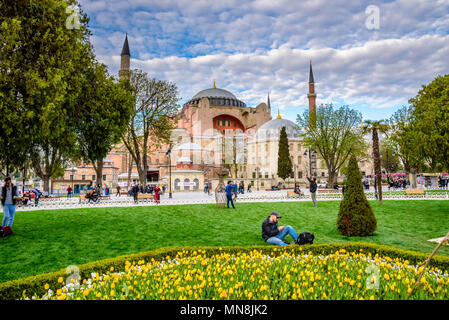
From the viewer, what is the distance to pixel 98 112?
1059 centimetres

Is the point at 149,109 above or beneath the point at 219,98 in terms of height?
beneath

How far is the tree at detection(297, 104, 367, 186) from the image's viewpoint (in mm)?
28312

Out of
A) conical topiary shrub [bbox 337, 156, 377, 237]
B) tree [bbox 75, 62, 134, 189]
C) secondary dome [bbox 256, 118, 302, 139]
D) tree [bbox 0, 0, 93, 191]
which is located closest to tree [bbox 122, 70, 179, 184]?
tree [bbox 75, 62, 134, 189]

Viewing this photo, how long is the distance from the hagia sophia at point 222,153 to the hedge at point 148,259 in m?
31.7

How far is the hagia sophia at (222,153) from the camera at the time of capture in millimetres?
44000

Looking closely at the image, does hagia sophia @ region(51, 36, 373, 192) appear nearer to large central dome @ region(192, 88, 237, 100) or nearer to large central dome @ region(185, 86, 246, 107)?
large central dome @ region(185, 86, 246, 107)

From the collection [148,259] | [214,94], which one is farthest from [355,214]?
[214,94]

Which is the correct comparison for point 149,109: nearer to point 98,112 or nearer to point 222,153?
point 98,112

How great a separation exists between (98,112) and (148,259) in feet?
24.2

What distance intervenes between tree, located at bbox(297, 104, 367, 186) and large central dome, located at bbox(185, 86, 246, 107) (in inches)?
1644

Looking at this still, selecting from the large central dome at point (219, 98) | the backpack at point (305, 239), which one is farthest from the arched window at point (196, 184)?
the large central dome at point (219, 98)

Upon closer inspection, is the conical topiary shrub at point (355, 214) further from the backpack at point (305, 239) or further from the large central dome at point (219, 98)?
the large central dome at point (219, 98)
